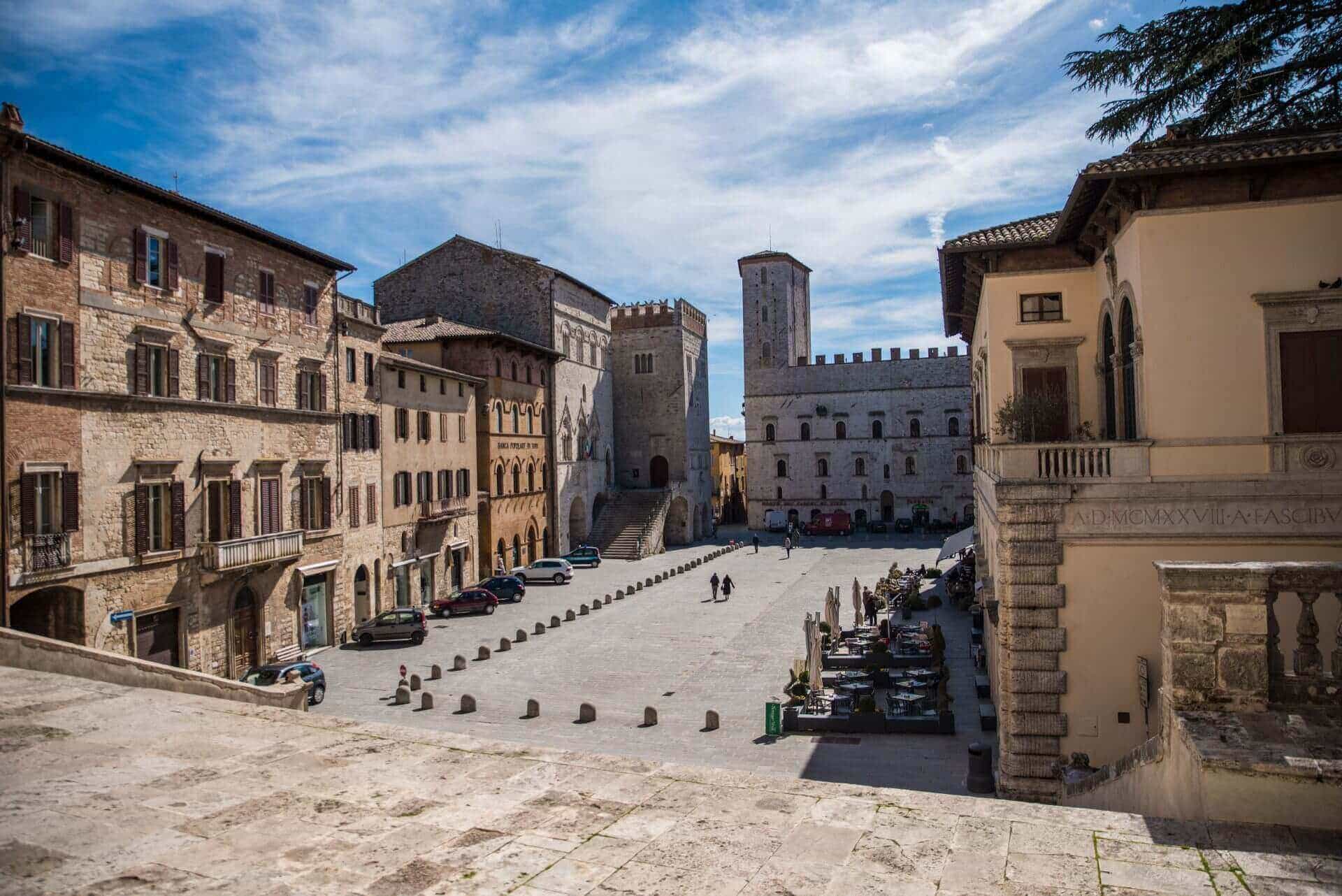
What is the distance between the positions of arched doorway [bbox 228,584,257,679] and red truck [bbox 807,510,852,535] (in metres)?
45.5

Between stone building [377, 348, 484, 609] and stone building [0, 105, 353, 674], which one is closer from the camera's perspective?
stone building [0, 105, 353, 674]

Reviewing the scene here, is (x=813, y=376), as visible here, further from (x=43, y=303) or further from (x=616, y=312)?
(x=43, y=303)

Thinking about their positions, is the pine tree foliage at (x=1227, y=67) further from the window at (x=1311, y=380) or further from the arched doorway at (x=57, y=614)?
the arched doorway at (x=57, y=614)

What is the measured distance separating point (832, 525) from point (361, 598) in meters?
39.9

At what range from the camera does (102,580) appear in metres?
19.9

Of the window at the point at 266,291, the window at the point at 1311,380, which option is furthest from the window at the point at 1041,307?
the window at the point at 266,291

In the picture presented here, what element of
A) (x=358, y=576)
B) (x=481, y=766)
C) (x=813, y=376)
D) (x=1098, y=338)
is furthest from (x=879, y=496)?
(x=481, y=766)

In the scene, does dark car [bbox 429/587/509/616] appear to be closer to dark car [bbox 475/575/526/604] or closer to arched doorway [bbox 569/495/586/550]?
dark car [bbox 475/575/526/604]

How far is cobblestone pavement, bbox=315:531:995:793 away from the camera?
56.3 feet

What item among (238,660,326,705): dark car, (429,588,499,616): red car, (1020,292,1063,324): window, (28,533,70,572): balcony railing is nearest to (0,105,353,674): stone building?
(28,533,70,572): balcony railing

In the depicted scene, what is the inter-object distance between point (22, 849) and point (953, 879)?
548 centimetres

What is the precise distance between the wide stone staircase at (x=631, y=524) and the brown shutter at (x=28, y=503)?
112 feet

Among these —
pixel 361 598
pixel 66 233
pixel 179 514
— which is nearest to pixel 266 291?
pixel 66 233

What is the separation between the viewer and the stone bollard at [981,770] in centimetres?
1445
